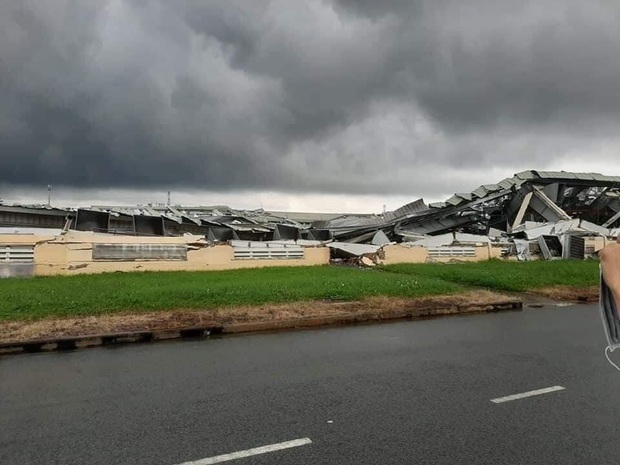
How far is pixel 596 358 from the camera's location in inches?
278

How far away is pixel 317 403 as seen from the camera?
5.10 metres

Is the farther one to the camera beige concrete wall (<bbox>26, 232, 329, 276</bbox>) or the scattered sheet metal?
the scattered sheet metal

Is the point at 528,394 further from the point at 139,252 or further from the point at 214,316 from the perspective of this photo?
the point at 139,252

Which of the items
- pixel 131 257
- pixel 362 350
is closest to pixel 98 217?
pixel 131 257

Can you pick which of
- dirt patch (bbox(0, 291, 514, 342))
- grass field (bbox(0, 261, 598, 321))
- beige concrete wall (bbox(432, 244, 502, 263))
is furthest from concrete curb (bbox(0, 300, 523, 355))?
beige concrete wall (bbox(432, 244, 502, 263))

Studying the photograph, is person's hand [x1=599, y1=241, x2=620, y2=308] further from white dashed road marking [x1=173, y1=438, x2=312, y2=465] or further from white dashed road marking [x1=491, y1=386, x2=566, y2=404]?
white dashed road marking [x1=491, y1=386, x2=566, y2=404]

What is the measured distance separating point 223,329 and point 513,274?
38.0 ft

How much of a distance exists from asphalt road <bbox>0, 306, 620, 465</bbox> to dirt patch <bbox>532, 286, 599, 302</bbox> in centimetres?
590

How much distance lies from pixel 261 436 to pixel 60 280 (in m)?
10.4

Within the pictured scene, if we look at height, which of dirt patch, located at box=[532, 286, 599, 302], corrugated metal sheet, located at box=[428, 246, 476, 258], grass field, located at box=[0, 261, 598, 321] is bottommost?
dirt patch, located at box=[532, 286, 599, 302]

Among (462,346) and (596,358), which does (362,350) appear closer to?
(462,346)

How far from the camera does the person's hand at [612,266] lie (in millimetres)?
2189

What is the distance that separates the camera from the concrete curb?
7281mm

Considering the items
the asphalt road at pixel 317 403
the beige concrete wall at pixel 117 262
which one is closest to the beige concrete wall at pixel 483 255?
the beige concrete wall at pixel 117 262
